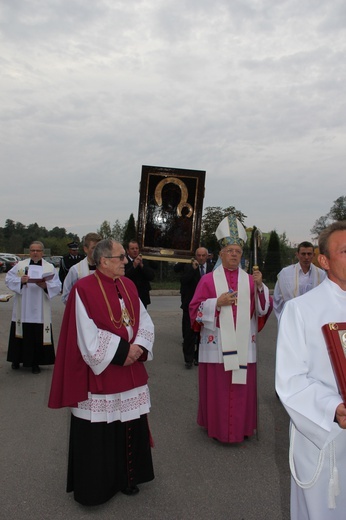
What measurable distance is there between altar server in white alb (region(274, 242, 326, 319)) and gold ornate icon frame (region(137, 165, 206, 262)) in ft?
4.54

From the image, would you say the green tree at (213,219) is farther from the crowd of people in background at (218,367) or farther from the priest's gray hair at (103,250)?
the priest's gray hair at (103,250)

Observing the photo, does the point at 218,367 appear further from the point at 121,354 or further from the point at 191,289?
the point at 191,289

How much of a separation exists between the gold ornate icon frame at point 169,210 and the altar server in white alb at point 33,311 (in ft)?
5.89

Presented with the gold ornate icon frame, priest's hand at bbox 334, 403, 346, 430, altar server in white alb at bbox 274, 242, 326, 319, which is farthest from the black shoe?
the gold ornate icon frame

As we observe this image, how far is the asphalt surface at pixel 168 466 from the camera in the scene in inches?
133

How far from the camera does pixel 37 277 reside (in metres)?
7.29

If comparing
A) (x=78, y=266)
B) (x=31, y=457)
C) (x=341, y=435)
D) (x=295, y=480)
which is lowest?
(x=31, y=457)

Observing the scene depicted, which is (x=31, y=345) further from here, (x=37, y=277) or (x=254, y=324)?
(x=254, y=324)

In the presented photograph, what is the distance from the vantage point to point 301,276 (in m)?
5.93

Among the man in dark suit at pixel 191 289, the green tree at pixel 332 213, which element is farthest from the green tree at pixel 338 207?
the man in dark suit at pixel 191 289

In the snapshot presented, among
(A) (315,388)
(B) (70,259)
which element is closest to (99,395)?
(A) (315,388)

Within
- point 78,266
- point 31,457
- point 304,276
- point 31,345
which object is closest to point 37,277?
point 31,345

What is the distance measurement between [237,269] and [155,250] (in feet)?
6.50

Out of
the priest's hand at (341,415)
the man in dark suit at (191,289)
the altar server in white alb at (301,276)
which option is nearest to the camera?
the priest's hand at (341,415)
